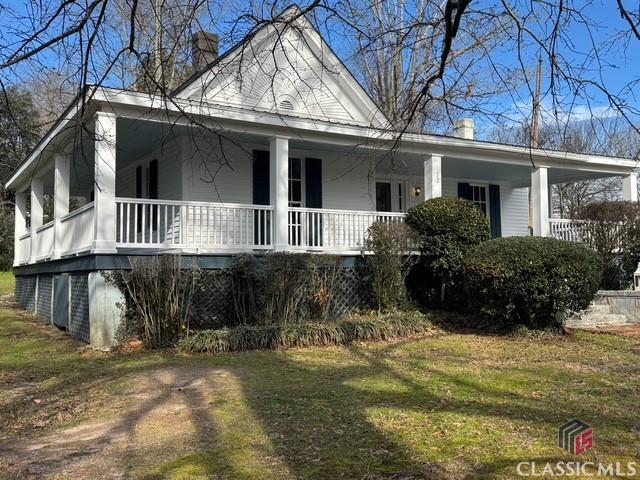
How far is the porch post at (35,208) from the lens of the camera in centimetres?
1473

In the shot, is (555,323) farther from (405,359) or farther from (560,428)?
(560,428)

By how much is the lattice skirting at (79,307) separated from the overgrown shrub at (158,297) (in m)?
1.25

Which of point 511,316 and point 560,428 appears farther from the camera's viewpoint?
point 511,316

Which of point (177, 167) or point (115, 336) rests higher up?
point (177, 167)

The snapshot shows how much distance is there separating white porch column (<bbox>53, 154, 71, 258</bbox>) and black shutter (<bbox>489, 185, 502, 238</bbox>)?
1204cm

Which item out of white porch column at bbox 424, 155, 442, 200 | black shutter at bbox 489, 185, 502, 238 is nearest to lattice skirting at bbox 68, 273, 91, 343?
white porch column at bbox 424, 155, 442, 200

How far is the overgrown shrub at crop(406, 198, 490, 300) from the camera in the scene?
11609mm

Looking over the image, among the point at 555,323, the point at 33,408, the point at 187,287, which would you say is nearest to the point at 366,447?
A: the point at 33,408

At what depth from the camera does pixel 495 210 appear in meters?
18.0

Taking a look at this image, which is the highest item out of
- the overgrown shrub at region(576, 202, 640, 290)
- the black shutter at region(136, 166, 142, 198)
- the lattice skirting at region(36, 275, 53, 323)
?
the black shutter at region(136, 166, 142, 198)

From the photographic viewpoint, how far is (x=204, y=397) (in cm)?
598

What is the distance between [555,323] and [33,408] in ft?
26.6

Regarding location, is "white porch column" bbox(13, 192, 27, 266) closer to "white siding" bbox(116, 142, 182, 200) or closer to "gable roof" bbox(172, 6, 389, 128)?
"white siding" bbox(116, 142, 182, 200)
